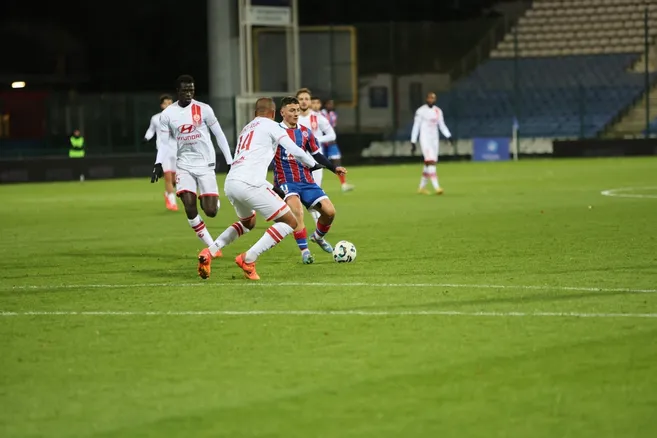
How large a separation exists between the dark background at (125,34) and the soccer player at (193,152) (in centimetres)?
3877

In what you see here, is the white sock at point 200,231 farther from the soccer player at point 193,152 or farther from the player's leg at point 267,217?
the player's leg at point 267,217

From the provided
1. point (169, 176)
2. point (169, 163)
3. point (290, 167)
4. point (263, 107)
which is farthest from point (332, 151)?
point (263, 107)

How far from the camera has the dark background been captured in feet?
174

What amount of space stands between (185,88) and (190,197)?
1.31 meters

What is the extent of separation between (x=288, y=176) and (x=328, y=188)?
1705cm

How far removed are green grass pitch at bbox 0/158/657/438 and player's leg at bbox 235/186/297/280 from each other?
0.30 meters

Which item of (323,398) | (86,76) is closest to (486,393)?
(323,398)

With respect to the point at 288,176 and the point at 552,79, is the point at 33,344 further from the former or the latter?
the point at 552,79

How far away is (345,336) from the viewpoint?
906cm

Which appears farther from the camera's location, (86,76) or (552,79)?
(86,76)

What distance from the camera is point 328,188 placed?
102ft

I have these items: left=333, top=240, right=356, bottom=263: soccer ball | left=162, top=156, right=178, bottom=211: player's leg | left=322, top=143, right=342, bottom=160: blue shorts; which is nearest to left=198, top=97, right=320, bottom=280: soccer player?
left=333, top=240, right=356, bottom=263: soccer ball

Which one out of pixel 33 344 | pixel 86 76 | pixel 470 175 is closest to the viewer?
pixel 33 344

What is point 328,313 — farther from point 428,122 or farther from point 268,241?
point 428,122
